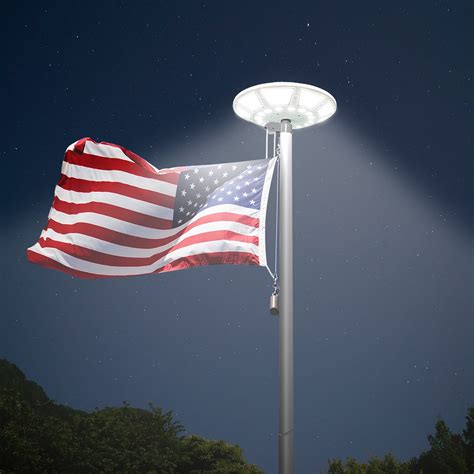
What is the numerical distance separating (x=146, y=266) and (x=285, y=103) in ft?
3.43

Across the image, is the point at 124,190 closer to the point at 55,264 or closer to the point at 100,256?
the point at 100,256

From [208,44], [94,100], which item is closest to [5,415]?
[94,100]

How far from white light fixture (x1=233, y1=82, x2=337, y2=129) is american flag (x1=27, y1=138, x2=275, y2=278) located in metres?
0.24

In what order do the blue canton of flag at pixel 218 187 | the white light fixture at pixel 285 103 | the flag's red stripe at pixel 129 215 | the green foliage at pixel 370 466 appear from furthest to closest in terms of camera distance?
the green foliage at pixel 370 466
the flag's red stripe at pixel 129 215
the blue canton of flag at pixel 218 187
the white light fixture at pixel 285 103

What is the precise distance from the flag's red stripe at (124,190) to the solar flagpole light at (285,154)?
600mm

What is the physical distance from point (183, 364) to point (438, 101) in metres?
2.94

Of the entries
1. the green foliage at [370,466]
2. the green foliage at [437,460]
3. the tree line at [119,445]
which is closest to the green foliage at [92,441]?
the tree line at [119,445]

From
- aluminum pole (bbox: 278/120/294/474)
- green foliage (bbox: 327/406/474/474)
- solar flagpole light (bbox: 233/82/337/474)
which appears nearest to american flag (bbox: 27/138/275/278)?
solar flagpole light (bbox: 233/82/337/474)

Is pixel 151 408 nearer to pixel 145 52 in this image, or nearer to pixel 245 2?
pixel 145 52

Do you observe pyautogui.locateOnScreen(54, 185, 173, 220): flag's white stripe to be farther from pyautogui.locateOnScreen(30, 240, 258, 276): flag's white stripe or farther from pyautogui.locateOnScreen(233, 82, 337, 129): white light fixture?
pyautogui.locateOnScreen(233, 82, 337, 129): white light fixture

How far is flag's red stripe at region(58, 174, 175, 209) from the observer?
312cm

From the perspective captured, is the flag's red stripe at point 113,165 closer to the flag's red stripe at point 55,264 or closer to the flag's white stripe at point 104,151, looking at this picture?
the flag's white stripe at point 104,151

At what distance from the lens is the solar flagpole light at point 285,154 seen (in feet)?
8.52

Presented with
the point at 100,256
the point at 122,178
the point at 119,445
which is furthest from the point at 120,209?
the point at 119,445
